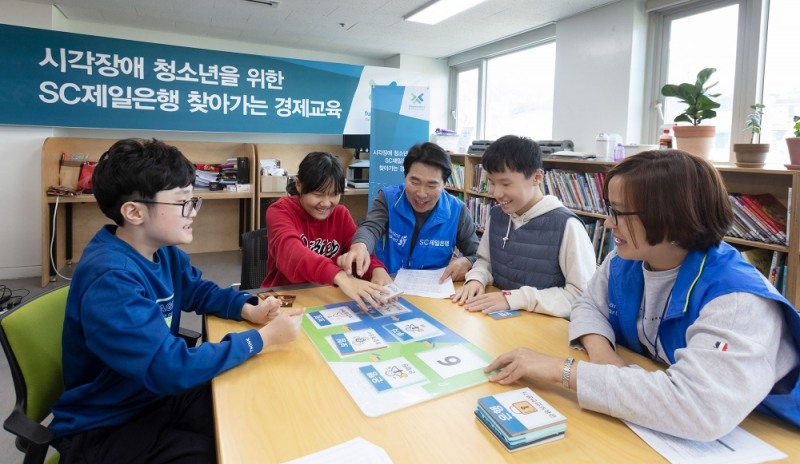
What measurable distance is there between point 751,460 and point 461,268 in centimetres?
122

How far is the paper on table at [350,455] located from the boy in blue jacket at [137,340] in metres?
0.39

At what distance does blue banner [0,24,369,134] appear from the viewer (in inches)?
169

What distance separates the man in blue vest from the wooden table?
94cm

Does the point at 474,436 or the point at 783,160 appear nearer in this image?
the point at 474,436

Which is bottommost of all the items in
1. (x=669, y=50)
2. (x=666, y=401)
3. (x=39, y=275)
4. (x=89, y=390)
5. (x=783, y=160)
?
(x=39, y=275)

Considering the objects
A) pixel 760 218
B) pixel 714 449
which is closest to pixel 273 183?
pixel 760 218

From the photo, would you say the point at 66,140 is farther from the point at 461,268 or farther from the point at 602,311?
the point at 602,311

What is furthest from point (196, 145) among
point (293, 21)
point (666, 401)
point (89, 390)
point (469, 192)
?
point (666, 401)

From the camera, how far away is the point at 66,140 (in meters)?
4.77

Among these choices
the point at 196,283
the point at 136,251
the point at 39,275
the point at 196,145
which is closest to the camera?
the point at 136,251

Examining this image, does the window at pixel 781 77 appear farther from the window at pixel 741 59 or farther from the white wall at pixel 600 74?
the white wall at pixel 600 74

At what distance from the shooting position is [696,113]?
2.70m

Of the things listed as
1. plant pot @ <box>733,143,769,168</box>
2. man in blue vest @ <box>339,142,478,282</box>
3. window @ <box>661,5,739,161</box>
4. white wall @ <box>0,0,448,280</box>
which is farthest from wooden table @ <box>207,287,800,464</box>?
white wall @ <box>0,0,448,280</box>

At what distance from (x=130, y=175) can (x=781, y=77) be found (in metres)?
3.59
